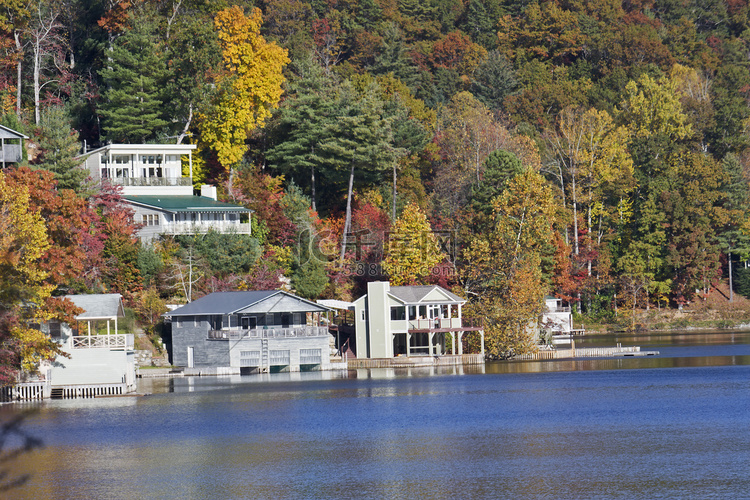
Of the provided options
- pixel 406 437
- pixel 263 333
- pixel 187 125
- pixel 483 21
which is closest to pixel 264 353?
pixel 263 333

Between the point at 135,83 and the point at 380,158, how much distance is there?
831 inches

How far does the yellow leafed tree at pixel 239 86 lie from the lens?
86438mm

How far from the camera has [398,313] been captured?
243 feet

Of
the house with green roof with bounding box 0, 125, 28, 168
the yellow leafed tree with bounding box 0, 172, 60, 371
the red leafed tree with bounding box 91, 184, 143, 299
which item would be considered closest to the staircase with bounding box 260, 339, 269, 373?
the red leafed tree with bounding box 91, 184, 143, 299

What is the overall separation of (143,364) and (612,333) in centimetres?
5225

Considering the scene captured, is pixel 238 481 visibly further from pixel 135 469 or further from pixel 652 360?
pixel 652 360

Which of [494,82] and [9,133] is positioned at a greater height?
[494,82]

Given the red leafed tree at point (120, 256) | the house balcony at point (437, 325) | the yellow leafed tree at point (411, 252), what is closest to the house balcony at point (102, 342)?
the red leafed tree at point (120, 256)

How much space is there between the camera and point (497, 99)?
122 m

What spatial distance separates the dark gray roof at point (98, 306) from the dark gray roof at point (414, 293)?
2258 cm

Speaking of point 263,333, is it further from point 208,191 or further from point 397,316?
point 208,191

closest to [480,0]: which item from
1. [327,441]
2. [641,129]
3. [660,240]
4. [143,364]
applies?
[641,129]

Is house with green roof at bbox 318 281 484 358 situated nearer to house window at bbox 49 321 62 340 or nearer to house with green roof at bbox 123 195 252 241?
house with green roof at bbox 123 195 252 241

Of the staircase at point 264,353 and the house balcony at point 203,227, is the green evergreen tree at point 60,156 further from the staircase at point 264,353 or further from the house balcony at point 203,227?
the staircase at point 264,353
